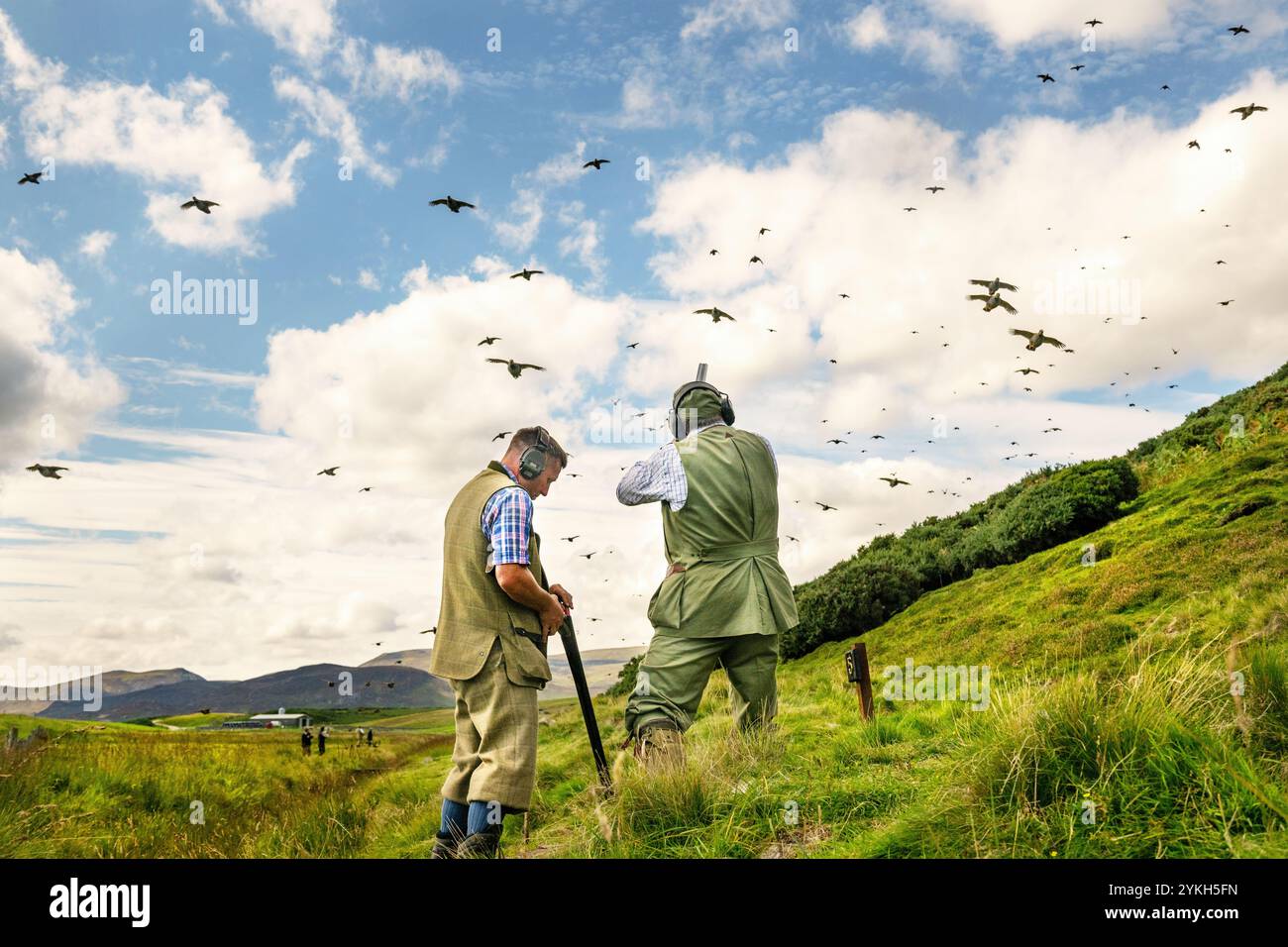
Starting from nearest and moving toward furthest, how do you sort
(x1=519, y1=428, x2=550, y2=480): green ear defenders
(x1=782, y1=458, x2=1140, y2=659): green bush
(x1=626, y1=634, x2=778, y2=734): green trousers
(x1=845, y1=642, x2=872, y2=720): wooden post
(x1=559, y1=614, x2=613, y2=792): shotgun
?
(x1=519, y1=428, x2=550, y2=480): green ear defenders
(x1=559, y1=614, x2=613, y2=792): shotgun
(x1=626, y1=634, x2=778, y2=734): green trousers
(x1=845, y1=642, x2=872, y2=720): wooden post
(x1=782, y1=458, x2=1140, y2=659): green bush

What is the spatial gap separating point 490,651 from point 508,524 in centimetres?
67

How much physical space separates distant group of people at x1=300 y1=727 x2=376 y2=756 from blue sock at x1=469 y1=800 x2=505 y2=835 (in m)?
14.0

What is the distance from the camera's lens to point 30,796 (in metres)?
5.55

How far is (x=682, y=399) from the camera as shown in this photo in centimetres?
638

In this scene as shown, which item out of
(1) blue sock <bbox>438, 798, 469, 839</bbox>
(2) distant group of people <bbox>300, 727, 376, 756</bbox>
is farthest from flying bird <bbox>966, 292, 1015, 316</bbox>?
(2) distant group of people <bbox>300, 727, 376, 756</bbox>

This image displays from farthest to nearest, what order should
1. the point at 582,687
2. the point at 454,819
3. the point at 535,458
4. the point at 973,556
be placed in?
the point at 973,556, the point at 582,687, the point at 535,458, the point at 454,819

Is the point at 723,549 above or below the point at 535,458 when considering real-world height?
below

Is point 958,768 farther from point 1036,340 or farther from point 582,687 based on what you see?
point 1036,340

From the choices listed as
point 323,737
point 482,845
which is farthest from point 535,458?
point 323,737

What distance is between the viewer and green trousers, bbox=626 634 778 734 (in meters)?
5.61

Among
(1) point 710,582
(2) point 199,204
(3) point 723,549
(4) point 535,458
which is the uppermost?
(2) point 199,204

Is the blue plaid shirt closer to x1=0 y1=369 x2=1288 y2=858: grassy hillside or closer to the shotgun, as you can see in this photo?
the shotgun
